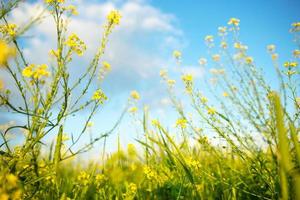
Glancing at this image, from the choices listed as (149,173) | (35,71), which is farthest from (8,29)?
(149,173)

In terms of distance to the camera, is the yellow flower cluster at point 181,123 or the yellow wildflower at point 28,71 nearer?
the yellow wildflower at point 28,71

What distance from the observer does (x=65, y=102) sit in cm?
206

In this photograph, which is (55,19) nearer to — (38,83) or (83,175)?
(38,83)

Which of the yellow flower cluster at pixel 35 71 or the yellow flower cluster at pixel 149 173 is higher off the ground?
the yellow flower cluster at pixel 35 71

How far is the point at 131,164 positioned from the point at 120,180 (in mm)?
1102

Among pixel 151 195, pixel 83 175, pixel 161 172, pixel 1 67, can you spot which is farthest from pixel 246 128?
pixel 1 67

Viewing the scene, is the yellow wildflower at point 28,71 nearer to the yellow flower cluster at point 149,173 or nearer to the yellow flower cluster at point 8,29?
the yellow flower cluster at point 8,29

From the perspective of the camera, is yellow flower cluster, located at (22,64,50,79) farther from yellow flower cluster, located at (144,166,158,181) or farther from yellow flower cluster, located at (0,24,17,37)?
yellow flower cluster, located at (144,166,158,181)

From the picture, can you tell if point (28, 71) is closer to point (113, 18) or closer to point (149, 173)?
point (113, 18)

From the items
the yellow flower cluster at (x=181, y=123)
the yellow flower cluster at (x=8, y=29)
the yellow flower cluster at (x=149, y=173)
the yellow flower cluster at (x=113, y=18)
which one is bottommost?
the yellow flower cluster at (x=149, y=173)

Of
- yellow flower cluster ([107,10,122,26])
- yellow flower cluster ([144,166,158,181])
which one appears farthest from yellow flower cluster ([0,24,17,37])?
yellow flower cluster ([144,166,158,181])

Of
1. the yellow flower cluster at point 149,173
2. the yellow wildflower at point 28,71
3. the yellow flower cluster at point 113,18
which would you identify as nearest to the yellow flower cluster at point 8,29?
the yellow wildflower at point 28,71

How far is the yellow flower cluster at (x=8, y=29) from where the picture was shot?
2.16 meters

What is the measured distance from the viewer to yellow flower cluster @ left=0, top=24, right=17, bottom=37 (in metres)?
2.16
